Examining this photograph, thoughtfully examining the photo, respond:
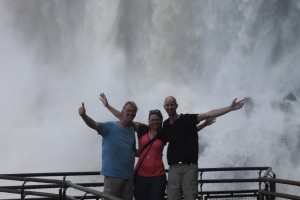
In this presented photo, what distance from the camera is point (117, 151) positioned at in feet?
19.7

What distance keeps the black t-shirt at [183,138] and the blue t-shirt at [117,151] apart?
542 mm

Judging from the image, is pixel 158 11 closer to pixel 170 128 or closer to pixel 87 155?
pixel 87 155

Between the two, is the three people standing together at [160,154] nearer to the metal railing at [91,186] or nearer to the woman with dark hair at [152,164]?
the woman with dark hair at [152,164]

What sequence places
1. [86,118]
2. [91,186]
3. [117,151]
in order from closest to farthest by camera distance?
[86,118]
[117,151]
[91,186]

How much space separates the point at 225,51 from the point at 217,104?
3.89 meters

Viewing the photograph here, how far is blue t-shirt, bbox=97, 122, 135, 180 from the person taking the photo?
236 inches

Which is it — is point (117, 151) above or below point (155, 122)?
below

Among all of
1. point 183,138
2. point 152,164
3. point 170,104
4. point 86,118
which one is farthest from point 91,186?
point 170,104

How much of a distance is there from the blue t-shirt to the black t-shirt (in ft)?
1.78

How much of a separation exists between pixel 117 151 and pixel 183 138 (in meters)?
0.88

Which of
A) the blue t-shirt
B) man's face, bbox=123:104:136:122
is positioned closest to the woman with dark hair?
the blue t-shirt

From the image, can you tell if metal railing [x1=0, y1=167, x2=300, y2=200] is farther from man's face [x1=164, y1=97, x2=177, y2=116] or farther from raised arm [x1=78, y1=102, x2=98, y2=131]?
man's face [x1=164, y1=97, x2=177, y2=116]

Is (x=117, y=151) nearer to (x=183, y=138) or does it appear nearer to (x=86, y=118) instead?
(x=86, y=118)

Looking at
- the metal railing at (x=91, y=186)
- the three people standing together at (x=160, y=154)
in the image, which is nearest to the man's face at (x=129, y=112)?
the three people standing together at (x=160, y=154)
